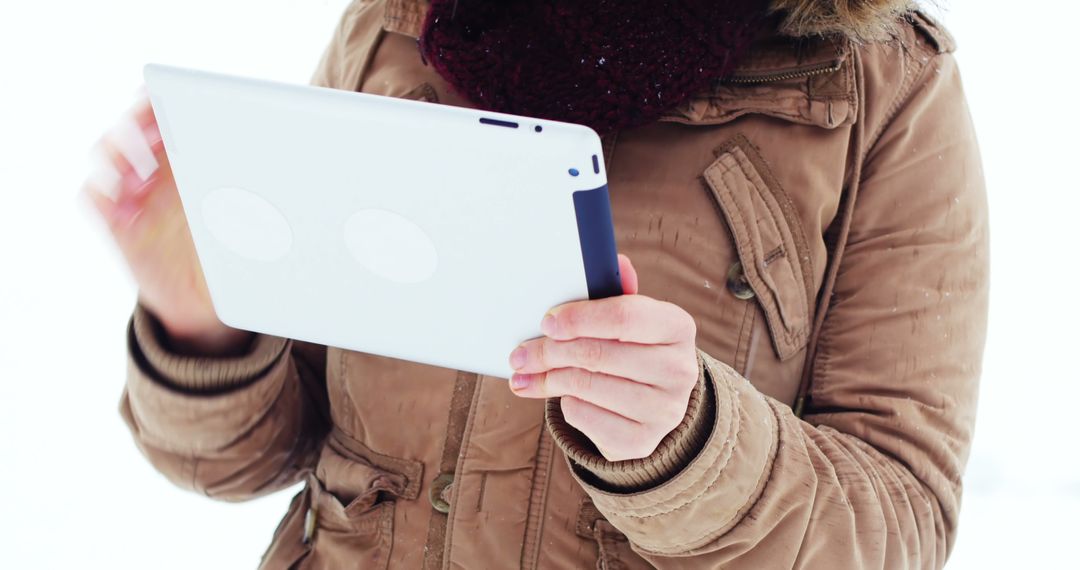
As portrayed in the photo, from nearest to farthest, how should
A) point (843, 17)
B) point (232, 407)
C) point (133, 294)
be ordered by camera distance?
point (843, 17)
point (232, 407)
point (133, 294)

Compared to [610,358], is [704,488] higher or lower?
lower

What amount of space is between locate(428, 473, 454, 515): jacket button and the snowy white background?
0.96m

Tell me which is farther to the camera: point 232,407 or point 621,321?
point 232,407

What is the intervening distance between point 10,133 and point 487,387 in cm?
151

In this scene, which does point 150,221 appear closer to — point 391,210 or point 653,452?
point 391,210

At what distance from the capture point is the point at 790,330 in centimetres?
74

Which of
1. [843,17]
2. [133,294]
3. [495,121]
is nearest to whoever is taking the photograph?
[495,121]

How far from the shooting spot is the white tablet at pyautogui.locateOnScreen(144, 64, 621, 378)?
48cm

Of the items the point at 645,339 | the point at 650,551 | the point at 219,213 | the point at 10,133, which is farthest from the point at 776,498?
the point at 10,133

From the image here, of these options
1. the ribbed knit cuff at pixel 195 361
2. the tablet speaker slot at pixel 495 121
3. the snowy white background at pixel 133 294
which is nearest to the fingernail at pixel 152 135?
the ribbed knit cuff at pixel 195 361

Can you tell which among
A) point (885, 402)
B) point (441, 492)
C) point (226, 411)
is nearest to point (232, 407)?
point (226, 411)

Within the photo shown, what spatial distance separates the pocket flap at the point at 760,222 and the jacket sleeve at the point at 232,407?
0.40 metres

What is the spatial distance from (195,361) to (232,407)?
0.07 meters

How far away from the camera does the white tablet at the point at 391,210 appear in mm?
478
